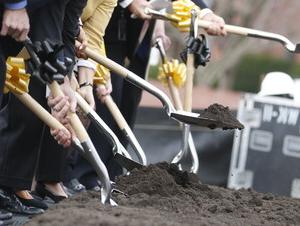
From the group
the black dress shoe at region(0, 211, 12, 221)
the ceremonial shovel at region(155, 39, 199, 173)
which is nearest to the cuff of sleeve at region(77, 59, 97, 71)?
the ceremonial shovel at region(155, 39, 199, 173)

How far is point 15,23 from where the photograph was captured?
5316 millimetres

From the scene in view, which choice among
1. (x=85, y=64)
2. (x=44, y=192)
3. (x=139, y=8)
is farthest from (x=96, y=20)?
(x=44, y=192)

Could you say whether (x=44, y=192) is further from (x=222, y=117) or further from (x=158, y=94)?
(x=222, y=117)

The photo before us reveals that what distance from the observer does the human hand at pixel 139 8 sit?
748cm

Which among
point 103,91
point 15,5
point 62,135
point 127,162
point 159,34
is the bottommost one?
point 127,162

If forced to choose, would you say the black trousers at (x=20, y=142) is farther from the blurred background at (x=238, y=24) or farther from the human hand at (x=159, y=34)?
the blurred background at (x=238, y=24)

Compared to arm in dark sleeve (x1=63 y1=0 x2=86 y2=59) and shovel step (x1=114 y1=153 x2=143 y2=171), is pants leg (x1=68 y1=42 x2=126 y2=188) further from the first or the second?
arm in dark sleeve (x1=63 y1=0 x2=86 y2=59)

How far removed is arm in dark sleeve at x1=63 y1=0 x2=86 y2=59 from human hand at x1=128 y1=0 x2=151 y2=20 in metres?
1.33

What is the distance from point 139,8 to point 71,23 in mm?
1438

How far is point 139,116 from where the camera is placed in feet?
34.9

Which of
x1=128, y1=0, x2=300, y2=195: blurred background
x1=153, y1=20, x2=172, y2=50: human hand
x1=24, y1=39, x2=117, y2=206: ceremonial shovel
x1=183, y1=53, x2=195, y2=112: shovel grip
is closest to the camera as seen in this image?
x1=24, y1=39, x2=117, y2=206: ceremonial shovel

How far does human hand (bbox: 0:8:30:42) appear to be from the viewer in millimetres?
5320

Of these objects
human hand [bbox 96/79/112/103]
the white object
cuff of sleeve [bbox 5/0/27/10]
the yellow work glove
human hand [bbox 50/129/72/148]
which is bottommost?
the white object

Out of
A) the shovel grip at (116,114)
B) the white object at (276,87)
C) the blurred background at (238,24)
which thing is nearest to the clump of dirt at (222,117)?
the shovel grip at (116,114)
